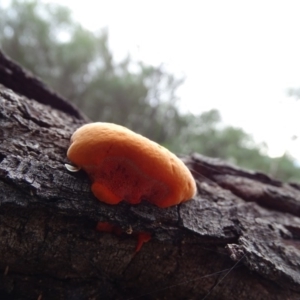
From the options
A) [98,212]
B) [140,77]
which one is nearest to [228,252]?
[98,212]

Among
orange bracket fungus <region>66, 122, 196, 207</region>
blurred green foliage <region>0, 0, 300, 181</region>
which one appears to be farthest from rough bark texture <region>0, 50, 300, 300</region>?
blurred green foliage <region>0, 0, 300, 181</region>

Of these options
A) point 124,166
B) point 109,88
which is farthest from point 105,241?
point 109,88

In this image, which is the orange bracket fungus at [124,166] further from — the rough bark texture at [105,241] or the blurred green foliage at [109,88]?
the blurred green foliage at [109,88]

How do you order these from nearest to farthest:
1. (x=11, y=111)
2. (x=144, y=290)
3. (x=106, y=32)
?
1. (x=144, y=290)
2. (x=11, y=111)
3. (x=106, y=32)

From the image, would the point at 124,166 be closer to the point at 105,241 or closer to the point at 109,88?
the point at 105,241

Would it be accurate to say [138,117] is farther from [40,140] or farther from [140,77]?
[40,140]

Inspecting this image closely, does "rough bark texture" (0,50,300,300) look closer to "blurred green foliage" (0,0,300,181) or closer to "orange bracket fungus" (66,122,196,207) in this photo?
"orange bracket fungus" (66,122,196,207)
